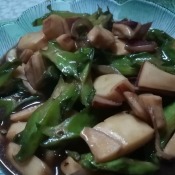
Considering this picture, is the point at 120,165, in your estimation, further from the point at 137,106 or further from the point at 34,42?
the point at 34,42

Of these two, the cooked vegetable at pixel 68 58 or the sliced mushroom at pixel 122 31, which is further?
the sliced mushroom at pixel 122 31

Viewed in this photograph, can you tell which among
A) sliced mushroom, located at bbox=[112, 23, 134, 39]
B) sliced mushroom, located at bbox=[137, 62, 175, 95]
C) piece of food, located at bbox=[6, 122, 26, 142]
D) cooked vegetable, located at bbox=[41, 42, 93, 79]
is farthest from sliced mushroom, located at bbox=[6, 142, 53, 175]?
sliced mushroom, located at bbox=[112, 23, 134, 39]

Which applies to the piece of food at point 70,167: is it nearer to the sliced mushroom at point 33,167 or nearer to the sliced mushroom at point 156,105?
the sliced mushroom at point 33,167

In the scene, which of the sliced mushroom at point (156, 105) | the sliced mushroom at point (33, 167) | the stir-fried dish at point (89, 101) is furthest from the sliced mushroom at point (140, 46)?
the sliced mushroom at point (33, 167)

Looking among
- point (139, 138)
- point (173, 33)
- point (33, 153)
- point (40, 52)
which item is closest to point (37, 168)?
point (33, 153)

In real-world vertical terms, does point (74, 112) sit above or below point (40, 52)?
below

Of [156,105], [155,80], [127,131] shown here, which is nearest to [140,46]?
[155,80]

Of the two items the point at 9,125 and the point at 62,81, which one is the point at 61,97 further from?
the point at 9,125
